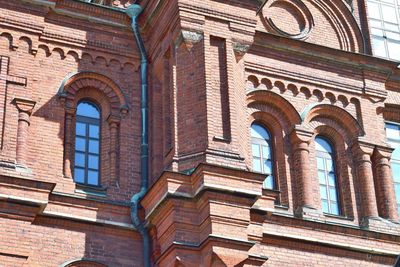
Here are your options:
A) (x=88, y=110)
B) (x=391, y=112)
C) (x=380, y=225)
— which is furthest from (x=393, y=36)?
(x=88, y=110)

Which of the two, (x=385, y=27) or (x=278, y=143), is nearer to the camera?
(x=278, y=143)

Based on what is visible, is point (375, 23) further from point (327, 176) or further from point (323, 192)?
point (323, 192)

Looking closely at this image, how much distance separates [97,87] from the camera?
22.2m

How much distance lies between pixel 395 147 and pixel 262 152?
3359 mm

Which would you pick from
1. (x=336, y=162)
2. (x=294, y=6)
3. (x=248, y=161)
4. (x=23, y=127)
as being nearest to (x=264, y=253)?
(x=248, y=161)

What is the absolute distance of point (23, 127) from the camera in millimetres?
20781

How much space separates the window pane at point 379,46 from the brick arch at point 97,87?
6.48 metres

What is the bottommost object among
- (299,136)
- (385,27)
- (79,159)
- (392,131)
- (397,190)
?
(79,159)

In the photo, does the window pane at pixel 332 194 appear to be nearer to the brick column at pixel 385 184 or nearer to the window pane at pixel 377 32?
the brick column at pixel 385 184

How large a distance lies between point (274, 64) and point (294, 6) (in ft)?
6.59

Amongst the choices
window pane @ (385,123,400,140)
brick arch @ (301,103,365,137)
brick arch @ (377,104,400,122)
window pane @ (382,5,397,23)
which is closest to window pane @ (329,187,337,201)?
brick arch @ (301,103,365,137)

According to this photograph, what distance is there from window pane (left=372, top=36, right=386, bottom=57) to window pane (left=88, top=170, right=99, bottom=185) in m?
7.57

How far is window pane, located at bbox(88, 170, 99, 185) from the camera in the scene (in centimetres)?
2131

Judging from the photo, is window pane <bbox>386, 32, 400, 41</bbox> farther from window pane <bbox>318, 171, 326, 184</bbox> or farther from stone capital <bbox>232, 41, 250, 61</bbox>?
stone capital <bbox>232, 41, 250, 61</bbox>
